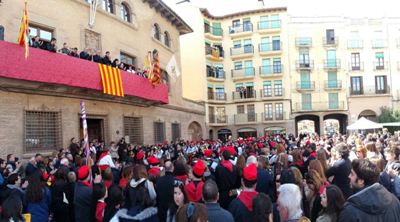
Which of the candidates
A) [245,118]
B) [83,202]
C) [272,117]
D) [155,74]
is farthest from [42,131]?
[272,117]

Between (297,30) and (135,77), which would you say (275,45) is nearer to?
(297,30)

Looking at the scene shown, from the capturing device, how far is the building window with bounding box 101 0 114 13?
1945cm

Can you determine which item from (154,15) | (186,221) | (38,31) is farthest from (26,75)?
(154,15)

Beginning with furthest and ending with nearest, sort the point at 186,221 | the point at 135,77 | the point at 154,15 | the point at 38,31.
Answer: the point at 154,15, the point at 135,77, the point at 38,31, the point at 186,221

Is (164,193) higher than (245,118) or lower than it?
lower

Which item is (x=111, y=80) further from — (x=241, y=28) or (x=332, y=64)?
(x=332, y=64)

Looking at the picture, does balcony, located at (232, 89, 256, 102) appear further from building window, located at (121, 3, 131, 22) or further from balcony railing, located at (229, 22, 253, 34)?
building window, located at (121, 3, 131, 22)

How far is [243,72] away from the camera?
45.5 meters

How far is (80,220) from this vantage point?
5.71 metres

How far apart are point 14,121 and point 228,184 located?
9569 mm

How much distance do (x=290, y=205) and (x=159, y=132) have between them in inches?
863

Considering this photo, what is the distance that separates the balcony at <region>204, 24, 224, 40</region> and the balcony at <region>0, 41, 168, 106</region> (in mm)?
27959

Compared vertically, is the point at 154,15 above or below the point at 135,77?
above

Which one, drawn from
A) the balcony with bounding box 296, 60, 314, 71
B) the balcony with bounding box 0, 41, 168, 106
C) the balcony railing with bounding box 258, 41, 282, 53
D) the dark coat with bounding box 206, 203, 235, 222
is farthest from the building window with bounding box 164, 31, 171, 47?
the dark coat with bounding box 206, 203, 235, 222
